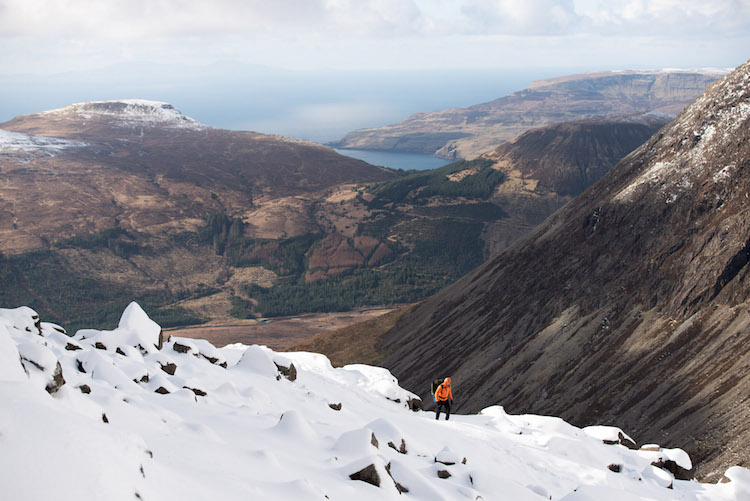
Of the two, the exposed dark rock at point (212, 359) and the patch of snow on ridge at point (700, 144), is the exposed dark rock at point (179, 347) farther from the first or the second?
the patch of snow on ridge at point (700, 144)

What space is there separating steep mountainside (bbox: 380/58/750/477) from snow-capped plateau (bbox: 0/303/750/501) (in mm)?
24418

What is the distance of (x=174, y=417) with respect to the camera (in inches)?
998

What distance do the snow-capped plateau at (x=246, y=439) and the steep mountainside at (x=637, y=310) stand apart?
24418 mm

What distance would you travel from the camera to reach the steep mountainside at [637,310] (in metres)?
67.4

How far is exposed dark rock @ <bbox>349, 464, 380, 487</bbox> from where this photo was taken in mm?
21672

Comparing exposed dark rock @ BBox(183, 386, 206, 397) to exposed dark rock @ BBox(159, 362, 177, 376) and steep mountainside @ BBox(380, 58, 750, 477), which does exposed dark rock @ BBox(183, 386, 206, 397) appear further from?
steep mountainside @ BBox(380, 58, 750, 477)

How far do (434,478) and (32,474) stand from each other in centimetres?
1810

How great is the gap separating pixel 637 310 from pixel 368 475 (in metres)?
75.4

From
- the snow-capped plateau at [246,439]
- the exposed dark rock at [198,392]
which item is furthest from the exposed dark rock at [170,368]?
the exposed dark rock at [198,392]

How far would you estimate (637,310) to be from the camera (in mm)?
85812

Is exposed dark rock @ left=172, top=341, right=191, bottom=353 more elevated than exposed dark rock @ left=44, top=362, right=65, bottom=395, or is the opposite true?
exposed dark rock @ left=44, top=362, right=65, bottom=395

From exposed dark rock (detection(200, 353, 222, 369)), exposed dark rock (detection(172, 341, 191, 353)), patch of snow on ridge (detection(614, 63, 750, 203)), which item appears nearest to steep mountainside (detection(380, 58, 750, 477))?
patch of snow on ridge (detection(614, 63, 750, 203))

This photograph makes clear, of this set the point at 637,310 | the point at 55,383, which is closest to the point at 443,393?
the point at 55,383

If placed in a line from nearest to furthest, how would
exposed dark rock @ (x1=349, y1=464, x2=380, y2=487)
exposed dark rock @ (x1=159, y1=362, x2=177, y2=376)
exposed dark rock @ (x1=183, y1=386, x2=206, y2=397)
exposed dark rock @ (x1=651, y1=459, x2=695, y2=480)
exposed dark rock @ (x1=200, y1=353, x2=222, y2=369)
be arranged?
exposed dark rock @ (x1=349, y1=464, x2=380, y2=487) < exposed dark rock @ (x1=183, y1=386, x2=206, y2=397) < exposed dark rock @ (x1=159, y1=362, x2=177, y2=376) < exposed dark rock @ (x1=651, y1=459, x2=695, y2=480) < exposed dark rock @ (x1=200, y1=353, x2=222, y2=369)
